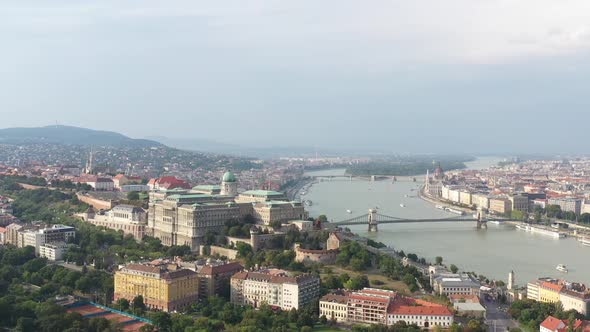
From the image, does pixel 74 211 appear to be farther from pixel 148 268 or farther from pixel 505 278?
pixel 505 278

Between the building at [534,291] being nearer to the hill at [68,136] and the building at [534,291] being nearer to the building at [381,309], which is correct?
the building at [381,309]

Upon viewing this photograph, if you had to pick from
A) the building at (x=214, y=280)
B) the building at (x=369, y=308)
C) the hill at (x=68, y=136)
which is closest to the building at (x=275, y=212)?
the building at (x=214, y=280)

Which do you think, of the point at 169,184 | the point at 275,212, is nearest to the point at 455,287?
the point at 275,212

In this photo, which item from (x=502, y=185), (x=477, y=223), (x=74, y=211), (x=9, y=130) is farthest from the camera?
(x=9, y=130)

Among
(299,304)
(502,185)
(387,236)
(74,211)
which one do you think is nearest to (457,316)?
(299,304)

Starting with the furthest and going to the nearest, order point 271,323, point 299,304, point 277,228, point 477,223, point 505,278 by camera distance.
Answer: point 477,223
point 277,228
point 505,278
point 299,304
point 271,323

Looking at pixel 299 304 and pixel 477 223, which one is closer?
pixel 299 304

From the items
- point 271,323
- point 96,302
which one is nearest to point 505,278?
point 271,323
